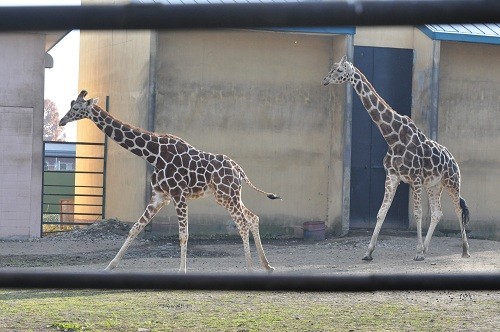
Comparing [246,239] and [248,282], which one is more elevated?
Answer: [248,282]

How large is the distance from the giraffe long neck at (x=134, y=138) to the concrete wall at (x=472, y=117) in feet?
20.7

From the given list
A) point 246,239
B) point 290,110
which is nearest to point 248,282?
point 246,239

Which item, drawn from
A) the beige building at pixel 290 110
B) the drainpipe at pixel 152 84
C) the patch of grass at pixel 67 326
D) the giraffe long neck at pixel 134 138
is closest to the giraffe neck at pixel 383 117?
the beige building at pixel 290 110

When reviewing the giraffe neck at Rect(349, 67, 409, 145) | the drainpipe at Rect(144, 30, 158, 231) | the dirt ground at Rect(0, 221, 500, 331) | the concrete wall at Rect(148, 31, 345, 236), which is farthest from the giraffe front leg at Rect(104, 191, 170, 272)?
the concrete wall at Rect(148, 31, 345, 236)

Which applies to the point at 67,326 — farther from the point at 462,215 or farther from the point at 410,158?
the point at 462,215

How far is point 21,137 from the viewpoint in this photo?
1438 cm

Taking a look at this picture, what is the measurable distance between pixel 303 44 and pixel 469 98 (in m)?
2.70

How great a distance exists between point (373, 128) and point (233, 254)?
13.4ft

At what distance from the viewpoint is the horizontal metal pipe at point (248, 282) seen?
5.08 feet

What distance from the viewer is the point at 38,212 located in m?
14.4

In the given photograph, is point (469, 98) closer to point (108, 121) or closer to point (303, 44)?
point (303, 44)

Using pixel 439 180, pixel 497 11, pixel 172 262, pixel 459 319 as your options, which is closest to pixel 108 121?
pixel 172 262

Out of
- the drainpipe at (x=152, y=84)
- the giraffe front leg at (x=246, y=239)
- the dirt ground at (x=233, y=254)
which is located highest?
the drainpipe at (x=152, y=84)

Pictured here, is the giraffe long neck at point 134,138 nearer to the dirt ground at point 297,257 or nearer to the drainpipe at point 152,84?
the dirt ground at point 297,257
